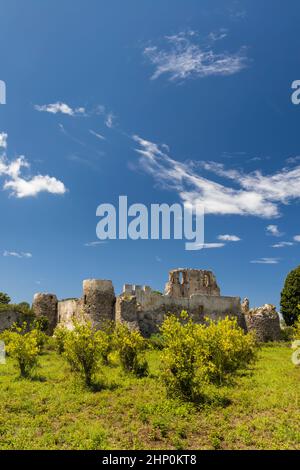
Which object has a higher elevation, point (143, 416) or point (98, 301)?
point (98, 301)

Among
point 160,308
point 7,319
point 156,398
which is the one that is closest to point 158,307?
point 160,308

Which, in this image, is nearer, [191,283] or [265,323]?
[265,323]

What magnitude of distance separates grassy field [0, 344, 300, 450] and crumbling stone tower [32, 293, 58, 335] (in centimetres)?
1618

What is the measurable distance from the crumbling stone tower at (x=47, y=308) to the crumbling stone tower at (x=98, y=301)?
5.51m

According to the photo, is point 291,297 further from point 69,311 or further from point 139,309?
point 69,311

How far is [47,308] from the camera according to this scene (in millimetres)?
32688

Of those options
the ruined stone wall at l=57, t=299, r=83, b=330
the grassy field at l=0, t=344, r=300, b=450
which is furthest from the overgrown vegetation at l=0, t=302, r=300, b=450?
the ruined stone wall at l=57, t=299, r=83, b=330

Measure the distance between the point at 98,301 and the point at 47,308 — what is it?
6.59 metres

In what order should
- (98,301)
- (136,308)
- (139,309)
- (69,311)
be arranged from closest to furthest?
(98,301) < (136,308) < (139,309) < (69,311)

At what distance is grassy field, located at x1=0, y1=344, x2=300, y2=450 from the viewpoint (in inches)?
368

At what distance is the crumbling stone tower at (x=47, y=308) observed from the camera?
32431mm

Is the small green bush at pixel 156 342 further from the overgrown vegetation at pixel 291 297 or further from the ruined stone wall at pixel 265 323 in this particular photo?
the overgrown vegetation at pixel 291 297

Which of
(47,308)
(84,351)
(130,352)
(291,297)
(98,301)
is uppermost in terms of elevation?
(291,297)
